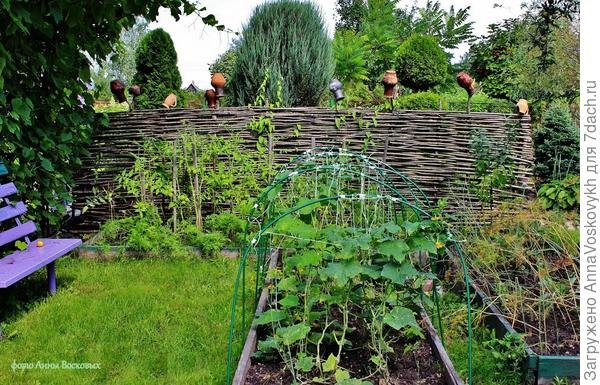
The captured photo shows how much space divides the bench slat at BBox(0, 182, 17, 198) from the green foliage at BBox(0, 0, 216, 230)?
1.03 ft

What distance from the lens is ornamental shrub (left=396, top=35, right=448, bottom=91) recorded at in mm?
9539

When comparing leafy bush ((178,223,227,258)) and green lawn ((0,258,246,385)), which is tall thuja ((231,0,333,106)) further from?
green lawn ((0,258,246,385))

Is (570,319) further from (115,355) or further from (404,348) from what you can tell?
(115,355)

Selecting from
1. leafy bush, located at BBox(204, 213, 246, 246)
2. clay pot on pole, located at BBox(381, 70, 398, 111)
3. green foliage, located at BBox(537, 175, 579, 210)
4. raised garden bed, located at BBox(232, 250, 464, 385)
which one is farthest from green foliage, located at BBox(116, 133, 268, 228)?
green foliage, located at BBox(537, 175, 579, 210)

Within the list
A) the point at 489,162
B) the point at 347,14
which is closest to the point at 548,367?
the point at 489,162

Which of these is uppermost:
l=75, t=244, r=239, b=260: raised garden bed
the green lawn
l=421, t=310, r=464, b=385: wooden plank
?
l=75, t=244, r=239, b=260: raised garden bed

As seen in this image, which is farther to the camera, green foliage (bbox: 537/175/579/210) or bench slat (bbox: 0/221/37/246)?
green foliage (bbox: 537/175/579/210)

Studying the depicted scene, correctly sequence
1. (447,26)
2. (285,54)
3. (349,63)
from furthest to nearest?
(447,26) < (349,63) < (285,54)

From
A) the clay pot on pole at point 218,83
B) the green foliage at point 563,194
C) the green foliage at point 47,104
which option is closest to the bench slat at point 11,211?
the green foliage at point 47,104

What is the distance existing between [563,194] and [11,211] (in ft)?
16.7

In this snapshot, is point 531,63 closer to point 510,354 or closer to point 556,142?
point 556,142

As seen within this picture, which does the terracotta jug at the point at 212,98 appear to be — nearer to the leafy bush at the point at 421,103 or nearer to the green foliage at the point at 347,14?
the leafy bush at the point at 421,103

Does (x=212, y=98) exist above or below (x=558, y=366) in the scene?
above

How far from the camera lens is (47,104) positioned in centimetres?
437
